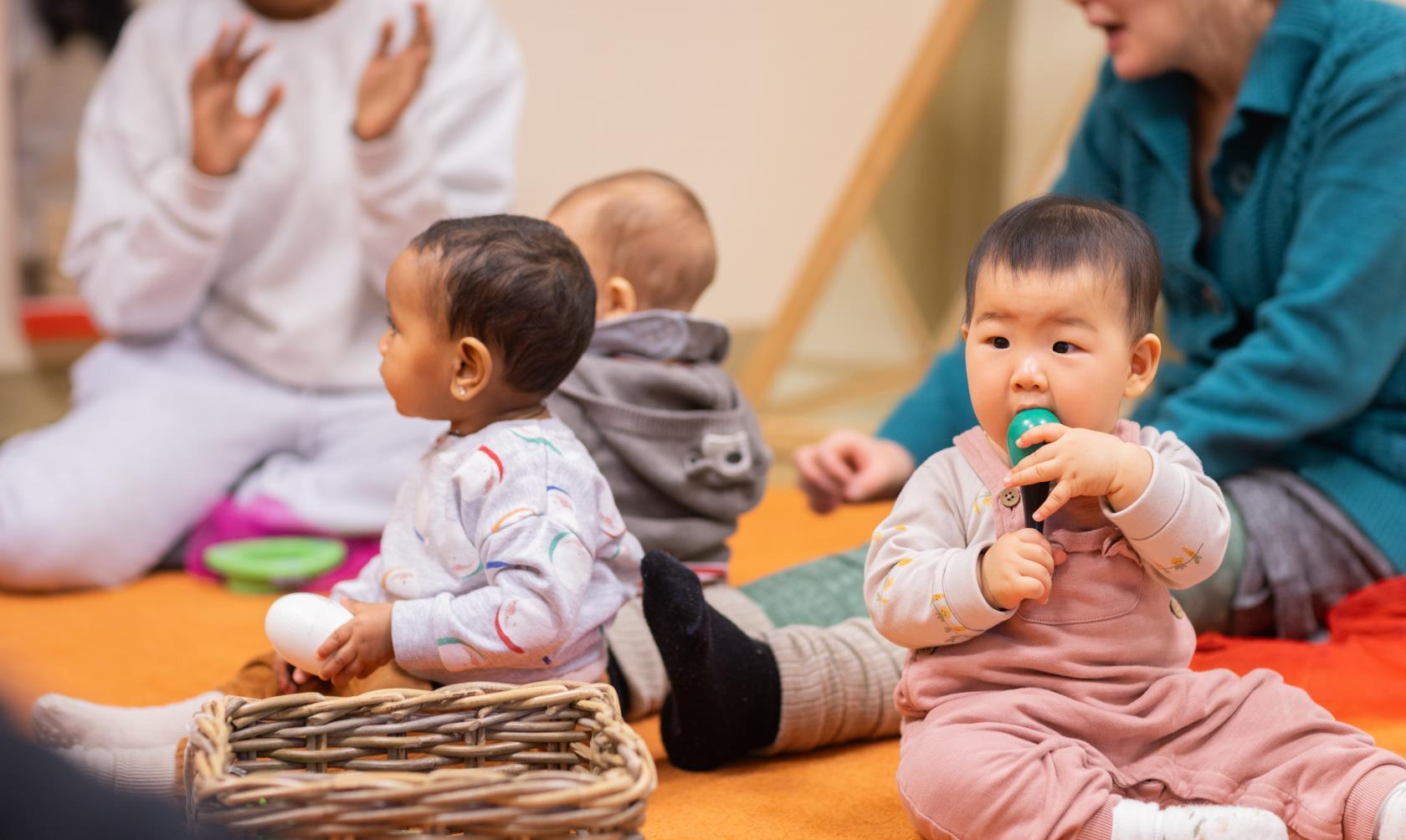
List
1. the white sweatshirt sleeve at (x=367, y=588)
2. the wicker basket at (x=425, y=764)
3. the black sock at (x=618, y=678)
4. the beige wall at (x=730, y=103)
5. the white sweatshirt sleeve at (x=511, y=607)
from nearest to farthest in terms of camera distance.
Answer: the wicker basket at (x=425, y=764)
the white sweatshirt sleeve at (x=511, y=607)
the white sweatshirt sleeve at (x=367, y=588)
the black sock at (x=618, y=678)
the beige wall at (x=730, y=103)

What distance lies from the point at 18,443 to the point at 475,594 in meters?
0.99

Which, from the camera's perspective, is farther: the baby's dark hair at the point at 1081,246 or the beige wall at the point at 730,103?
the beige wall at the point at 730,103

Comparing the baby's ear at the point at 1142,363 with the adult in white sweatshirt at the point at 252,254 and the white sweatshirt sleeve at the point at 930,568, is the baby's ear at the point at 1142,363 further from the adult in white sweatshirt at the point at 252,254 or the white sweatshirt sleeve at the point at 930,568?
the adult in white sweatshirt at the point at 252,254

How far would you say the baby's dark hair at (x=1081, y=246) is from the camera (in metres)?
0.80

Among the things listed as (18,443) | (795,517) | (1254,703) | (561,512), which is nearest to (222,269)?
(18,443)

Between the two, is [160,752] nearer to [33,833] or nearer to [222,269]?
[33,833]

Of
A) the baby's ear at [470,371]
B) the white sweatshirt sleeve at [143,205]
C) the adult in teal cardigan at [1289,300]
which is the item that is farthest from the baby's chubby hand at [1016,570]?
the white sweatshirt sleeve at [143,205]

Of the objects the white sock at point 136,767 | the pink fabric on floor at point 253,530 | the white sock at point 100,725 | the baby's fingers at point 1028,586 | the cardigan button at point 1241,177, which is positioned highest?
the cardigan button at point 1241,177

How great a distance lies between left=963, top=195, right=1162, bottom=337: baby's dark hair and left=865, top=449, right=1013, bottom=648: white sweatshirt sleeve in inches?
5.1

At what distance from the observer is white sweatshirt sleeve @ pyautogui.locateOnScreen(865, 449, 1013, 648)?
778 millimetres

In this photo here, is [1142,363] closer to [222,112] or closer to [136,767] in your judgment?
[136,767]

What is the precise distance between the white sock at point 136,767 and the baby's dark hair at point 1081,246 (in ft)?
2.00

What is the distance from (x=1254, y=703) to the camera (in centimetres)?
82

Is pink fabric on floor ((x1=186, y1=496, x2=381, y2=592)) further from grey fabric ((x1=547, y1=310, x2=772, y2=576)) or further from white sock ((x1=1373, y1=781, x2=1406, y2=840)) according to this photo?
white sock ((x1=1373, y1=781, x2=1406, y2=840))
